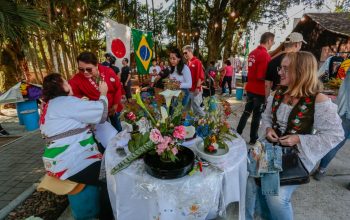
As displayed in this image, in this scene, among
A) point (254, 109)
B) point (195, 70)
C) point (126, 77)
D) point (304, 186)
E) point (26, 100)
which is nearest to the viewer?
point (304, 186)

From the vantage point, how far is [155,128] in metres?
1.48

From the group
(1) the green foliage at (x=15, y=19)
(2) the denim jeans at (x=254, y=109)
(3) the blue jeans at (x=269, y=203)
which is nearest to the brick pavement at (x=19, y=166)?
(1) the green foliage at (x=15, y=19)

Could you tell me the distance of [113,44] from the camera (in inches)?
230

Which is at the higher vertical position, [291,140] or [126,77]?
[126,77]

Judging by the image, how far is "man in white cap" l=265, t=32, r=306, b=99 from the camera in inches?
127

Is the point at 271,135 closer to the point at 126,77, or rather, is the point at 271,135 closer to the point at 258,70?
the point at 258,70

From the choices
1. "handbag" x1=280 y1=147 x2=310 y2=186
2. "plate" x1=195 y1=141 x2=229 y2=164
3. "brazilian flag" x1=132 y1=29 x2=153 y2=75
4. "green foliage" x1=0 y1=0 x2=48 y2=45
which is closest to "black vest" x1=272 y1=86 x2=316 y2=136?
"handbag" x1=280 y1=147 x2=310 y2=186

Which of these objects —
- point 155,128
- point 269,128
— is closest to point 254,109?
point 269,128

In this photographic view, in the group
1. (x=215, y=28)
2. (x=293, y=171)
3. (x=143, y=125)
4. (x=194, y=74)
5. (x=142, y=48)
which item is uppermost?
(x=215, y=28)

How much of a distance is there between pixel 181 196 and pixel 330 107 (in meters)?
1.24

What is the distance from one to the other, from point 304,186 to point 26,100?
6042 mm

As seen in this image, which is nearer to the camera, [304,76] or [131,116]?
[304,76]

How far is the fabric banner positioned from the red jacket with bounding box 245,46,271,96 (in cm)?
384

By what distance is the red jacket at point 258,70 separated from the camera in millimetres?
3442
